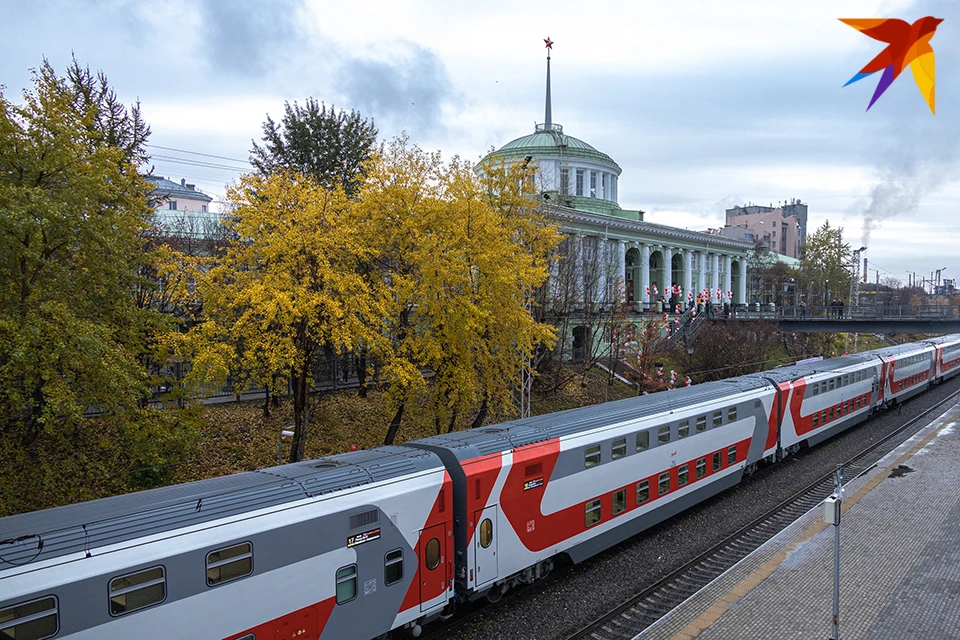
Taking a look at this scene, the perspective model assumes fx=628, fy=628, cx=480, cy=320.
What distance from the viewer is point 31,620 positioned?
7023mm

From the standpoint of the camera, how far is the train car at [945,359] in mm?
46250

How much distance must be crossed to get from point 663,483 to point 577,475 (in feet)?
13.7

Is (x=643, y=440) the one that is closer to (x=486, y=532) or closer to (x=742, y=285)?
(x=486, y=532)

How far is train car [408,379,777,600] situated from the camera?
12.2 metres

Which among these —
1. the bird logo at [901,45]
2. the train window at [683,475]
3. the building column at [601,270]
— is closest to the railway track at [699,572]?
the train window at [683,475]

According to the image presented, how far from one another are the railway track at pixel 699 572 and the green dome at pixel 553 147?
44.0 metres

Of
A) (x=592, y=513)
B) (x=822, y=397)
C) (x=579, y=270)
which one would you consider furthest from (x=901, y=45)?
(x=579, y=270)

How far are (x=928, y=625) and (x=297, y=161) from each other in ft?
106

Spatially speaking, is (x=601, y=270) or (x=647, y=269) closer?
(x=601, y=270)

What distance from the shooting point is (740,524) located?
716 inches

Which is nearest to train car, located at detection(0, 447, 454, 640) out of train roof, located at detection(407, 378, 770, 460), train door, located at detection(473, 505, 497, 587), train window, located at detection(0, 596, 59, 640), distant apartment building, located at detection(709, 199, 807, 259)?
train window, located at detection(0, 596, 59, 640)

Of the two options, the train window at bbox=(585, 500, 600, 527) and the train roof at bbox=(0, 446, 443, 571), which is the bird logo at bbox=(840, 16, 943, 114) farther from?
the train window at bbox=(585, 500, 600, 527)

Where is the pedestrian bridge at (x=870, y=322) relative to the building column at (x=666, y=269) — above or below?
below

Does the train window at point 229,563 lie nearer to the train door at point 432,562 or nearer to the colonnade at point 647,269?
the train door at point 432,562
